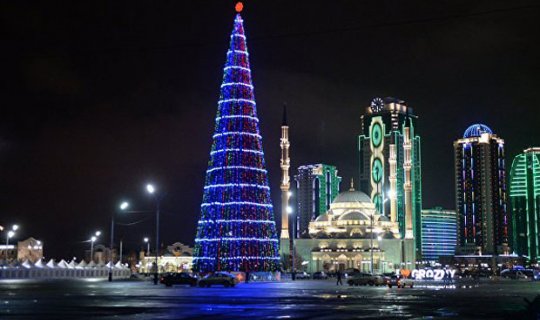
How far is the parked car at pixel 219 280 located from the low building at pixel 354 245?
247 ft

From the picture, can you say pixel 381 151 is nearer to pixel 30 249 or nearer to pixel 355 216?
pixel 355 216

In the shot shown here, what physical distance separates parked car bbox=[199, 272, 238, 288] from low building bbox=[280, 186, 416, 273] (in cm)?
7530

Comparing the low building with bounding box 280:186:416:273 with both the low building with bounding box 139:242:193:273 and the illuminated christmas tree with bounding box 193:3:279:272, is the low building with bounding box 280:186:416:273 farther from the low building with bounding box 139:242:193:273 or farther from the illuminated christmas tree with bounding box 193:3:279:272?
the illuminated christmas tree with bounding box 193:3:279:272

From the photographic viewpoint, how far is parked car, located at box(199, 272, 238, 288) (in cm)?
5053

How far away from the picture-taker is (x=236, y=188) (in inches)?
2303

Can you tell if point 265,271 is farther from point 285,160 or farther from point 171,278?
point 285,160

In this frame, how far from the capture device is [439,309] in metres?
25.8

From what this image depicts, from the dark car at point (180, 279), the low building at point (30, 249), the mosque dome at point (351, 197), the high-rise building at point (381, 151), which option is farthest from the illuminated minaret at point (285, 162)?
the dark car at point (180, 279)

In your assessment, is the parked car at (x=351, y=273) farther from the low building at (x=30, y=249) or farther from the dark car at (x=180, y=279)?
the low building at (x=30, y=249)

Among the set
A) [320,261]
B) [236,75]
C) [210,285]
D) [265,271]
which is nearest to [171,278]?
[210,285]

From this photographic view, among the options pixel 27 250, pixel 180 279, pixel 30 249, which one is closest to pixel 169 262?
pixel 30 249

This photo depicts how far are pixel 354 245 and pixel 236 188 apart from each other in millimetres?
72632

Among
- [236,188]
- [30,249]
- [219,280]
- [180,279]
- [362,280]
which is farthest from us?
[30,249]

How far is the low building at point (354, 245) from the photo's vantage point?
126 meters
